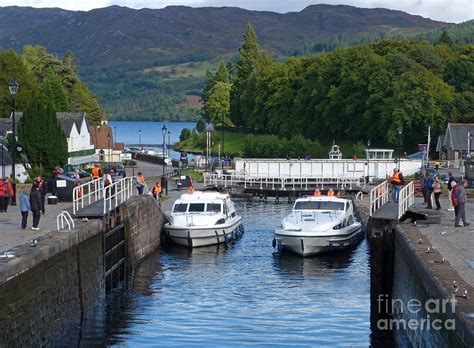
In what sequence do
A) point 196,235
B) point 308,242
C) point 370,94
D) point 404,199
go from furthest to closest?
point 370,94
point 196,235
point 308,242
point 404,199

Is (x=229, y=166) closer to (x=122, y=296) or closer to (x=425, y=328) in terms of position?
(x=122, y=296)

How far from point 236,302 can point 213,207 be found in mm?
14871

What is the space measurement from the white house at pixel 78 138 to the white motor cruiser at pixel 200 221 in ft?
214

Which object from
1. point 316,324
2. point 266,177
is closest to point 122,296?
point 316,324

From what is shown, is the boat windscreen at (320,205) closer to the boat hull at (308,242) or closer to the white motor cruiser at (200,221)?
the boat hull at (308,242)

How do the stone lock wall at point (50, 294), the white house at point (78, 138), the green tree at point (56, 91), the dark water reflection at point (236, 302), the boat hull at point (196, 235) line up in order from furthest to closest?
the green tree at point (56, 91), the white house at point (78, 138), the boat hull at point (196, 235), the dark water reflection at point (236, 302), the stone lock wall at point (50, 294)

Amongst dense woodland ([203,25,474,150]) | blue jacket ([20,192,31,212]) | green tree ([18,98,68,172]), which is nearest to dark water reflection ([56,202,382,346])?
blue jacket ([20,192,31,212])

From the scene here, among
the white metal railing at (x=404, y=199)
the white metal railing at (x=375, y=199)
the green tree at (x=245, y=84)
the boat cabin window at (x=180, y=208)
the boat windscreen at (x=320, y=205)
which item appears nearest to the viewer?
the white metal railing at (x=404, y=199)

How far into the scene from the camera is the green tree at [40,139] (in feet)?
249

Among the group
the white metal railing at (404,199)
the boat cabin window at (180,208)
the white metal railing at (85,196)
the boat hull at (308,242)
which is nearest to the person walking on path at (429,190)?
the white metal railing at (404,199)

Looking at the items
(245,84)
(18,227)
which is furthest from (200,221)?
(245,84)

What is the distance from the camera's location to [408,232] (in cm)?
3372

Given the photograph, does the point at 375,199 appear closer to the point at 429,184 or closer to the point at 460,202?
the point at 460,202

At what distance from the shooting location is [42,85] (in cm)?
14738
